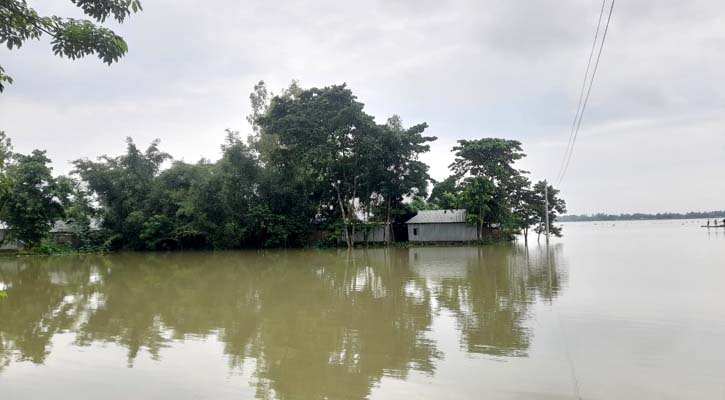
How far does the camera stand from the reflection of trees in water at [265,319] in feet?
18.3

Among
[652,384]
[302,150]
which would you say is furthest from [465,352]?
[302,150]

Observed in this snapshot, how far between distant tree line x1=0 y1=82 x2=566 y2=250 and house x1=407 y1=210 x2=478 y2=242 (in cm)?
101

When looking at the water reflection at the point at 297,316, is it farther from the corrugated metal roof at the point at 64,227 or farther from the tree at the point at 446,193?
the corrugated metal roof at the point at 64,227

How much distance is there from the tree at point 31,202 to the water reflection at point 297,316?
10.7 metres

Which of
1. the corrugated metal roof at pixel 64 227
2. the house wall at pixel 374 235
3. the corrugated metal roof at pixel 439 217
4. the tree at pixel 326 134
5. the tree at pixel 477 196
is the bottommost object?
the house wall at pixel 374 235

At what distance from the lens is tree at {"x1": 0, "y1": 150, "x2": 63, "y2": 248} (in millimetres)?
24578

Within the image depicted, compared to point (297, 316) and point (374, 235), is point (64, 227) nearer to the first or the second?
point (374, 235)

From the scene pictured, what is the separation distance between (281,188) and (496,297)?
20.9 meters

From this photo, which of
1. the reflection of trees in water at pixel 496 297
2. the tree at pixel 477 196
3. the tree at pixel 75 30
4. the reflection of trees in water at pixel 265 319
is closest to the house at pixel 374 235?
the tree at pixel 477 196

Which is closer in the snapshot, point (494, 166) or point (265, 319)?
point (265, 319)

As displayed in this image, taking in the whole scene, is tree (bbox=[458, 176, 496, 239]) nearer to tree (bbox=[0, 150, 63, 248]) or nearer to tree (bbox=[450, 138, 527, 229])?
tree (bbox=[450, 138, 527, 229])

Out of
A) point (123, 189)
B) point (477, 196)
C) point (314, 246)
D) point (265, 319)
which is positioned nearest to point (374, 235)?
point (314, 246)

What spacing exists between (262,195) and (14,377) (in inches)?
938

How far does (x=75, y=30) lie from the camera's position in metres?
3.34
